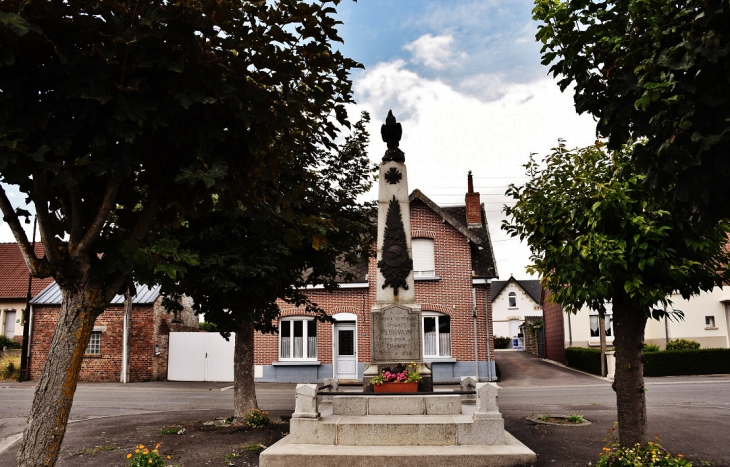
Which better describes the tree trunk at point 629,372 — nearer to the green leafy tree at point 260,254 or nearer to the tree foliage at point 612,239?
the tree foliage at point 612,239

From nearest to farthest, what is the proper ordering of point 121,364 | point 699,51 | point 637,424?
1. point 699,51
2. point 637,424
3. point 121,364

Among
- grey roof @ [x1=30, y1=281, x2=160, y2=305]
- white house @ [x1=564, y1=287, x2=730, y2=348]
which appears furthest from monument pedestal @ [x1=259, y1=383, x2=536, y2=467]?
white house @ [x1=564, y1=287, x2=730, y2=348]

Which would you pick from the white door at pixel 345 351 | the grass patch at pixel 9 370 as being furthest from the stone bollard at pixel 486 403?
the grass patch at pixel 9 370

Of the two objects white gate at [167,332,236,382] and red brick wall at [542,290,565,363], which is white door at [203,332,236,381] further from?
red brick wall at [542,290,565,363]

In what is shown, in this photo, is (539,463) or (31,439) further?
(539,463)

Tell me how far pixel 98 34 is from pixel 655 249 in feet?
21.4

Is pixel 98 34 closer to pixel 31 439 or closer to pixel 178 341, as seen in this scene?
pixel 31 439

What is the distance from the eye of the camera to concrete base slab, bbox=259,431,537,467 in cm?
792

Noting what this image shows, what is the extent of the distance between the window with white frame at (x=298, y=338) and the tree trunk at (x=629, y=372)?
1677 cm

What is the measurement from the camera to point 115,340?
24453 millimetres

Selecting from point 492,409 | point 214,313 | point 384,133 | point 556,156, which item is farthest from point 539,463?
point 384,133

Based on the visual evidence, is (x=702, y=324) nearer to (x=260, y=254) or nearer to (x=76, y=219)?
(x=260, y=254)

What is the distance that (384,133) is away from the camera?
12578 mm

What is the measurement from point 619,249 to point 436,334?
54.0 ft
